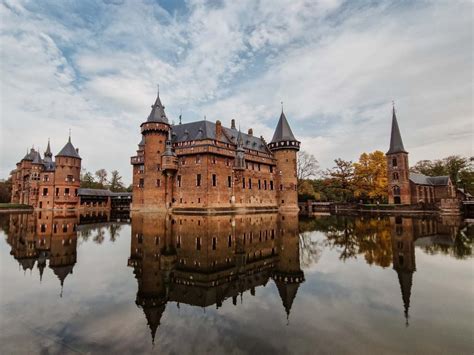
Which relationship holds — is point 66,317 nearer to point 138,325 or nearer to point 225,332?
point 138,325

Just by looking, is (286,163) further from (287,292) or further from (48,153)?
(48,153)

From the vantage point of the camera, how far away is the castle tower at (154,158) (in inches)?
1400

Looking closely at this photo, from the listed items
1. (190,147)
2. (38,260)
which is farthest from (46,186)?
(38,260)

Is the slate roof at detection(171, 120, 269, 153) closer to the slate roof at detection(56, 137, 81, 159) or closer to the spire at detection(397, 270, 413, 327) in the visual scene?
the slate roof at detection(56, 137, 81, 159)

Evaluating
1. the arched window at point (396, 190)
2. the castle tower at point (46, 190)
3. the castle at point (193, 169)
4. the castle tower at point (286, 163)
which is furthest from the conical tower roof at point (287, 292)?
the castle tower at point (46, 190)

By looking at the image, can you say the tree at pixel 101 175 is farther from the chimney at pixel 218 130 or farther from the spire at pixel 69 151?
the chimney at pixel 218 130

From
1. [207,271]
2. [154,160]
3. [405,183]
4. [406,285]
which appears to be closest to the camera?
[406,285]

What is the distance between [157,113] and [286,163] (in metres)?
20.8

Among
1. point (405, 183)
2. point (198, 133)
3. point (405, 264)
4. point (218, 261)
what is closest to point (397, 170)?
point (405, 183)

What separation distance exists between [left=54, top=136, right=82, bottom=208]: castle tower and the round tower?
63.8 feet

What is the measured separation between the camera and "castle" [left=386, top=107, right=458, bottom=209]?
4597 centimetres

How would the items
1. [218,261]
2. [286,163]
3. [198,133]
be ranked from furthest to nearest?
[286,163] → [198,133] → [218,261]

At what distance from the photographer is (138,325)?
4.68m

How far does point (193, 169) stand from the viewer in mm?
35156
